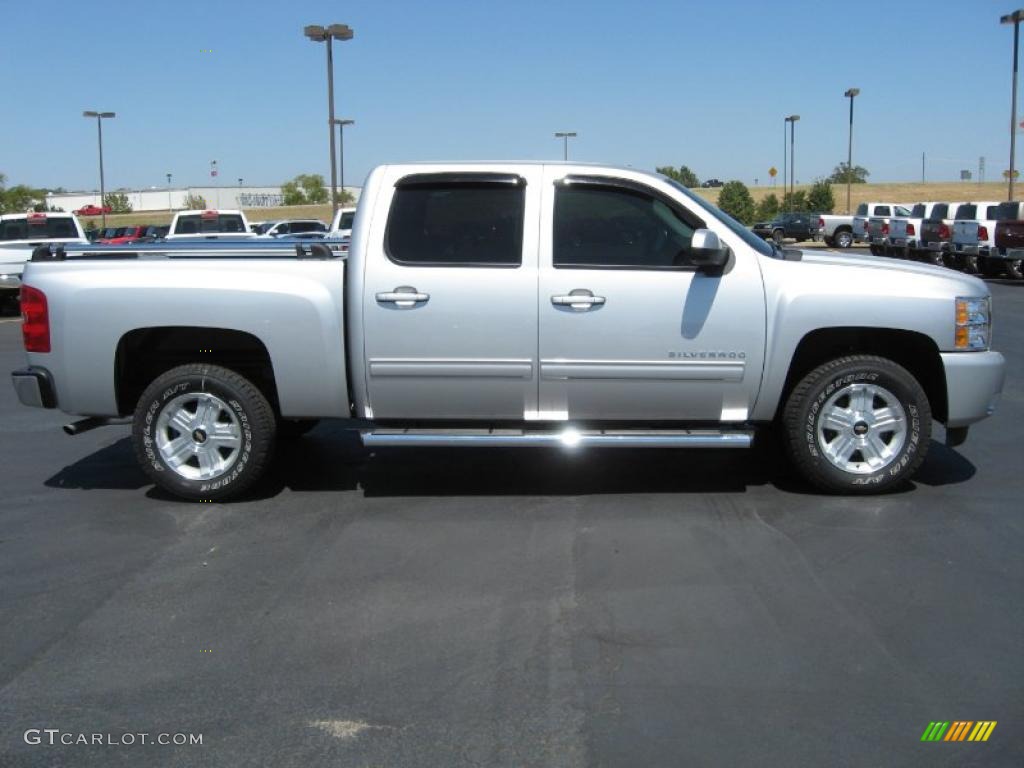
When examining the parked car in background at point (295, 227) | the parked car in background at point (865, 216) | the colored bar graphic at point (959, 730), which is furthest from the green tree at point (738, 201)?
the colored bar graphic at point (959, 730)

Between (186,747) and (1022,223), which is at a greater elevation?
(1022,223)

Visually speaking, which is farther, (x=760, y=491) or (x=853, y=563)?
(x=760, y=491)

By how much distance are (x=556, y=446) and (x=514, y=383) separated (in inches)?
17.2

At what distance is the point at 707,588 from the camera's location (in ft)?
15.7

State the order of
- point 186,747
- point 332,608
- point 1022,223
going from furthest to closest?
point 1022,223, point 332,608, point 186,747

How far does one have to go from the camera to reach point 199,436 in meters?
6.17

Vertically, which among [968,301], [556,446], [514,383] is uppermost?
[968,301]

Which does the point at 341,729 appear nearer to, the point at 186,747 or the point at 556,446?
the point at 186,747

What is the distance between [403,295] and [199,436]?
1.54 meters

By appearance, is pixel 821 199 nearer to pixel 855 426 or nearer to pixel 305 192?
pixel 855 426

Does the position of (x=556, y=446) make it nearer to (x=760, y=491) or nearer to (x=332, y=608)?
(x=760, y=491)

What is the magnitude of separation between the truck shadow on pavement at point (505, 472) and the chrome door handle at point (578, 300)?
1.25m

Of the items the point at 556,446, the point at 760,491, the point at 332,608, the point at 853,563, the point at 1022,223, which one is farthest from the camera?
the point at 1022,223

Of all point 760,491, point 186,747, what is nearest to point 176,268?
point 186,747
